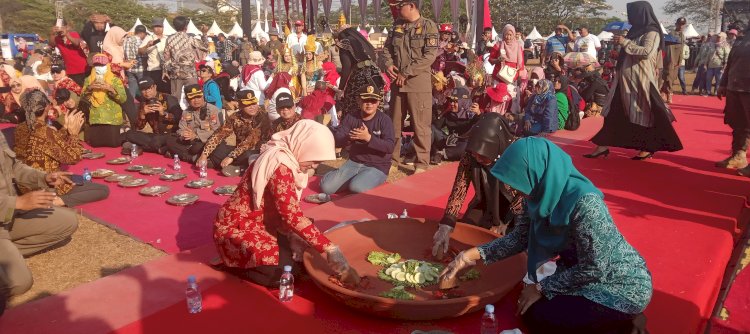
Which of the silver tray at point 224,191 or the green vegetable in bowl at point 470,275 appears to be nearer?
the green vegetable in bowl at point 470,275

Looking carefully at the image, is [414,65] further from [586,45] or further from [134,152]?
[586,45]

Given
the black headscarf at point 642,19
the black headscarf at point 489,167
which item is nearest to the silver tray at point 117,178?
the black headscarf at point 489,167

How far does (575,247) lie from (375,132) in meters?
3.17

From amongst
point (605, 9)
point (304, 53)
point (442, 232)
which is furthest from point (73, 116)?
point (605, 9)

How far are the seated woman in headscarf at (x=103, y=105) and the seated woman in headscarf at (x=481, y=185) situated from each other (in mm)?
5734

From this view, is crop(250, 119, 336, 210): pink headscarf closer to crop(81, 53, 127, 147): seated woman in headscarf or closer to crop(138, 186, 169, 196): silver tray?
crop(138, 186, 169, 196): silver tray

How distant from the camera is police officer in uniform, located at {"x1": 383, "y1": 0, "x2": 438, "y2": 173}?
6.08 meters

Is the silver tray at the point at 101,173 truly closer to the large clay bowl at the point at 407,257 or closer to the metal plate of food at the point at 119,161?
the metal plate of food at the point at 119,161

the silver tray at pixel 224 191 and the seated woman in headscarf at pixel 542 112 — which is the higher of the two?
the seated woman in headscarf at pixel 542 112

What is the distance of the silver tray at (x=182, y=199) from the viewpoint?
4.88m

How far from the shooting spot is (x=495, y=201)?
12.1 ft

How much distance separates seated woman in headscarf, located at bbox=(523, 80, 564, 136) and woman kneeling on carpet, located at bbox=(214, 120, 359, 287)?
5.18m

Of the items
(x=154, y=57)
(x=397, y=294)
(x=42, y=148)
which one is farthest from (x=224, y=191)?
(x=154, y=57)

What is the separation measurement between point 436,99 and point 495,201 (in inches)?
171
